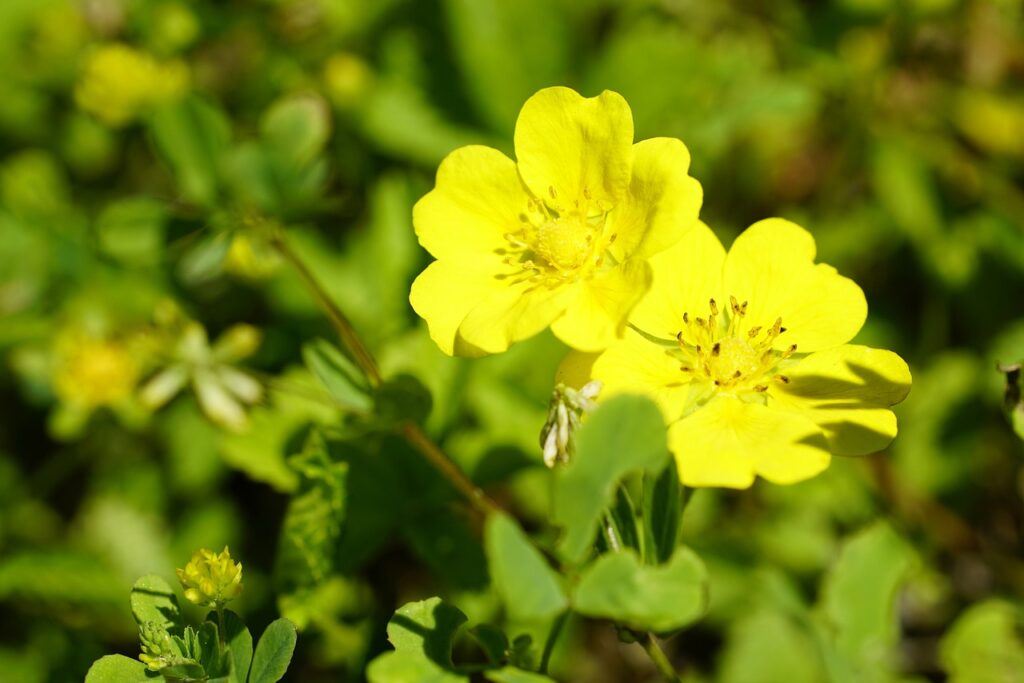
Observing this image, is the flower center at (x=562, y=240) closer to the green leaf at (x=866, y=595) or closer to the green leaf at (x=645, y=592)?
the green leaf at (x=645, y=592)

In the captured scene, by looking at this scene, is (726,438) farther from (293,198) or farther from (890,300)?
(890,300)

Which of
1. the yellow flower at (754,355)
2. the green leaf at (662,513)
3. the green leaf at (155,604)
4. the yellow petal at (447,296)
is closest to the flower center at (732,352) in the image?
the yellow flower at (754,355)

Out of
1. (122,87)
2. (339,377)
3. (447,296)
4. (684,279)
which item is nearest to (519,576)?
(447,296)

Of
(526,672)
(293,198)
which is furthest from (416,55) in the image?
(526,672)

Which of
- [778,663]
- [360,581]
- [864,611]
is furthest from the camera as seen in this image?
[360,581]

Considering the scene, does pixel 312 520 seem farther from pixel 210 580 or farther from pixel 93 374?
pixel 93 374

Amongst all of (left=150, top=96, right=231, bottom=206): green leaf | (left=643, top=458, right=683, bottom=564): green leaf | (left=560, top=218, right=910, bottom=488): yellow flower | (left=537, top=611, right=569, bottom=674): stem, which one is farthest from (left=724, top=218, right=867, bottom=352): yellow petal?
(left=150, top=96, right=231, bottom=206): green leaf
